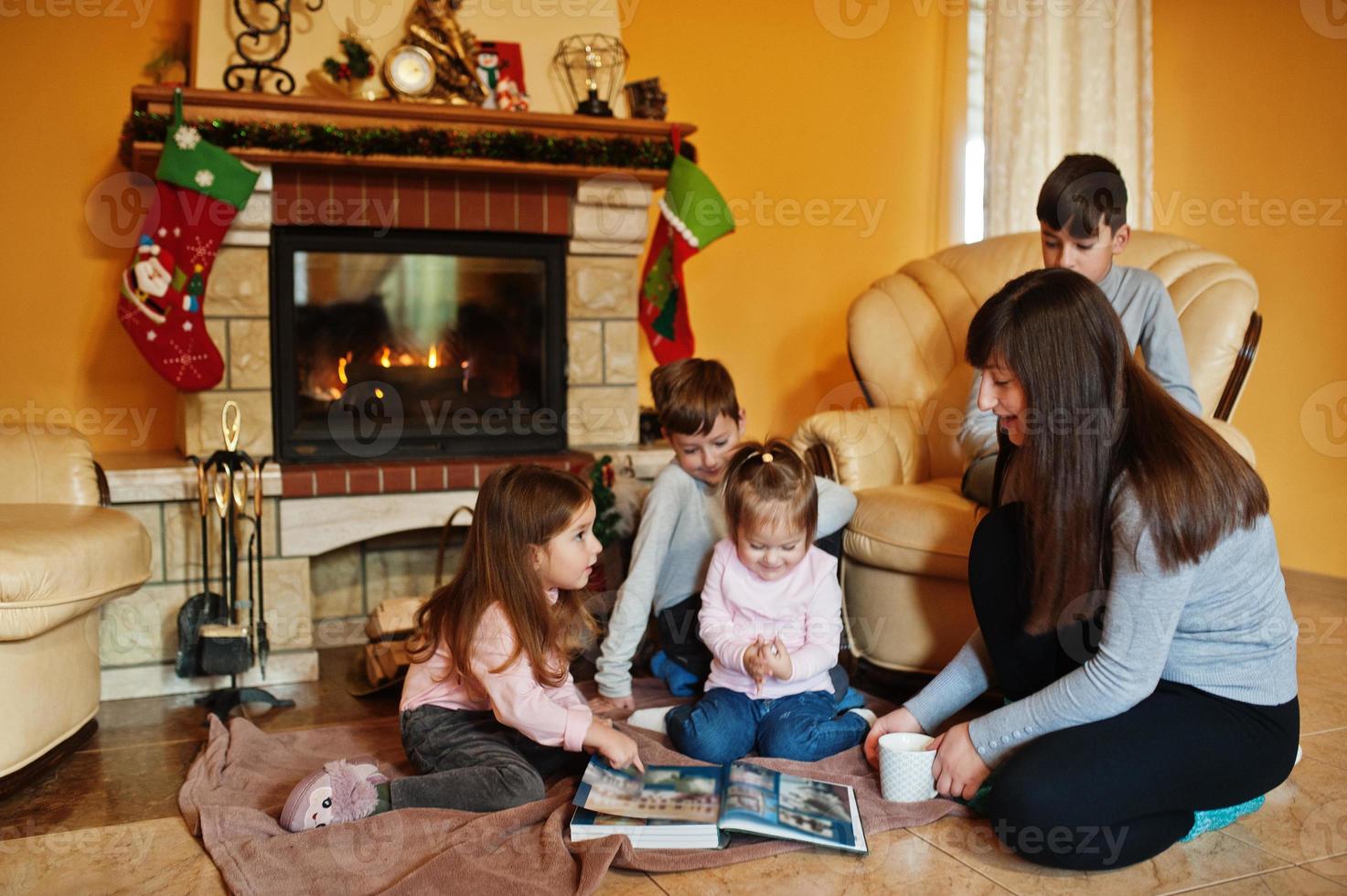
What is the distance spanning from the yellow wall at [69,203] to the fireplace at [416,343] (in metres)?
0.66

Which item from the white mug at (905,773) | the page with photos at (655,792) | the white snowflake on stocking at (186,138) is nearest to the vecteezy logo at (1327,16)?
the white mug at (905,773)

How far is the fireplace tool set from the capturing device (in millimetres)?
2512

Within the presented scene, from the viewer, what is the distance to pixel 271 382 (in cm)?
300

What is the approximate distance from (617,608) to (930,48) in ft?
Answer: 8.99

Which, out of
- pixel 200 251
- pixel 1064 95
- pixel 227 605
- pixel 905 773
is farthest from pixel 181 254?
pixel 1064 95

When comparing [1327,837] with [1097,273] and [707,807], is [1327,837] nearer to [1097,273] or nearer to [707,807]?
[707,807]

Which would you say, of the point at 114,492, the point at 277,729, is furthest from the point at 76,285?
the point at 277,729

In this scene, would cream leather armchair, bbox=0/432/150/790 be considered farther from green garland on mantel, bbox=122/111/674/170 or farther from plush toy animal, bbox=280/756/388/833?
green garland on mantel, bbox=122/111/674/170

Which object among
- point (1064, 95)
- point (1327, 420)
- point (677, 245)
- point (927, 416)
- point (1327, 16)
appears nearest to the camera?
point (927, 416)

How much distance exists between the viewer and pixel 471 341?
328cm

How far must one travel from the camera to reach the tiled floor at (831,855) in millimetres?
1639

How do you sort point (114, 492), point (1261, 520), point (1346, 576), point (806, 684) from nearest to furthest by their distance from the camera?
1. point (1261, 520)
2. point (806, 684)
3. point (114, 492)
4. point (1346, 576)

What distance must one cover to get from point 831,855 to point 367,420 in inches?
73.5

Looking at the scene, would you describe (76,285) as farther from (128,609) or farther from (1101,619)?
(1101,619)
